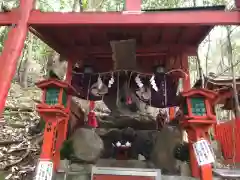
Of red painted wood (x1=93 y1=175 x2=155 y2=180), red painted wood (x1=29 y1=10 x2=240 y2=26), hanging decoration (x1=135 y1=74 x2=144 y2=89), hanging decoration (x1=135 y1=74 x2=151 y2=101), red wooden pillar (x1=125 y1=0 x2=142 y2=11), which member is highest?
red wooden pillar (x1=125 y1=0 x2=142 y2=11)

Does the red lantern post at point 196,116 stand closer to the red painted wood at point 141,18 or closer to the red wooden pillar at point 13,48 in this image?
the red painted wood at point 141,18

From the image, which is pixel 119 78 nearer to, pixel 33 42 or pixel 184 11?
pixel 184 11

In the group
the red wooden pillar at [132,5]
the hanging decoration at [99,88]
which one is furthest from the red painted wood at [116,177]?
the red wooden pillar at [132,5]

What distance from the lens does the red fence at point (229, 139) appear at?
23.6ft

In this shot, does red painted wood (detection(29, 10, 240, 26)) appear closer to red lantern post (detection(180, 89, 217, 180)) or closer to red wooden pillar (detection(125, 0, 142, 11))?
red wooden pillar (detection(125, 0, 142, 11))

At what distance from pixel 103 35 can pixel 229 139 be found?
551 cm

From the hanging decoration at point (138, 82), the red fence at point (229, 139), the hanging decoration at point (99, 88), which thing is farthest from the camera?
the red fence at point (229, 139)

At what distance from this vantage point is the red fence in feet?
23.6

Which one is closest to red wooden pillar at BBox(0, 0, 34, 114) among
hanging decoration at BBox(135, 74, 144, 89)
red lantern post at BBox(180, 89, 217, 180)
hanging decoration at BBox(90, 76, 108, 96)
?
hanging decoration at BBox(90, 76, 108, 96)

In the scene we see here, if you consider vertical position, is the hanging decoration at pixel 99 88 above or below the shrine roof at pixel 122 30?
below

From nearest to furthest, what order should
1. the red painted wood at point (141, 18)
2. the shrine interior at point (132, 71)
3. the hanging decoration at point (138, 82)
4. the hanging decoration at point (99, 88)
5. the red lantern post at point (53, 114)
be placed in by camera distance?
the red painted wood at point (141, 18), the red lantern post at point (53, 114), the shrine interior at point (132, 71), the hanging decoration at point (138, 82), the hanging decoration at point (99, 88)

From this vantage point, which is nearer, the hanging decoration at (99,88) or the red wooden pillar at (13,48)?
the red wooden pillar at (13,48)

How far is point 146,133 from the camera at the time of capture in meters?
6.55

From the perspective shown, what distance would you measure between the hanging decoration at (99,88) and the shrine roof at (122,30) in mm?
952
